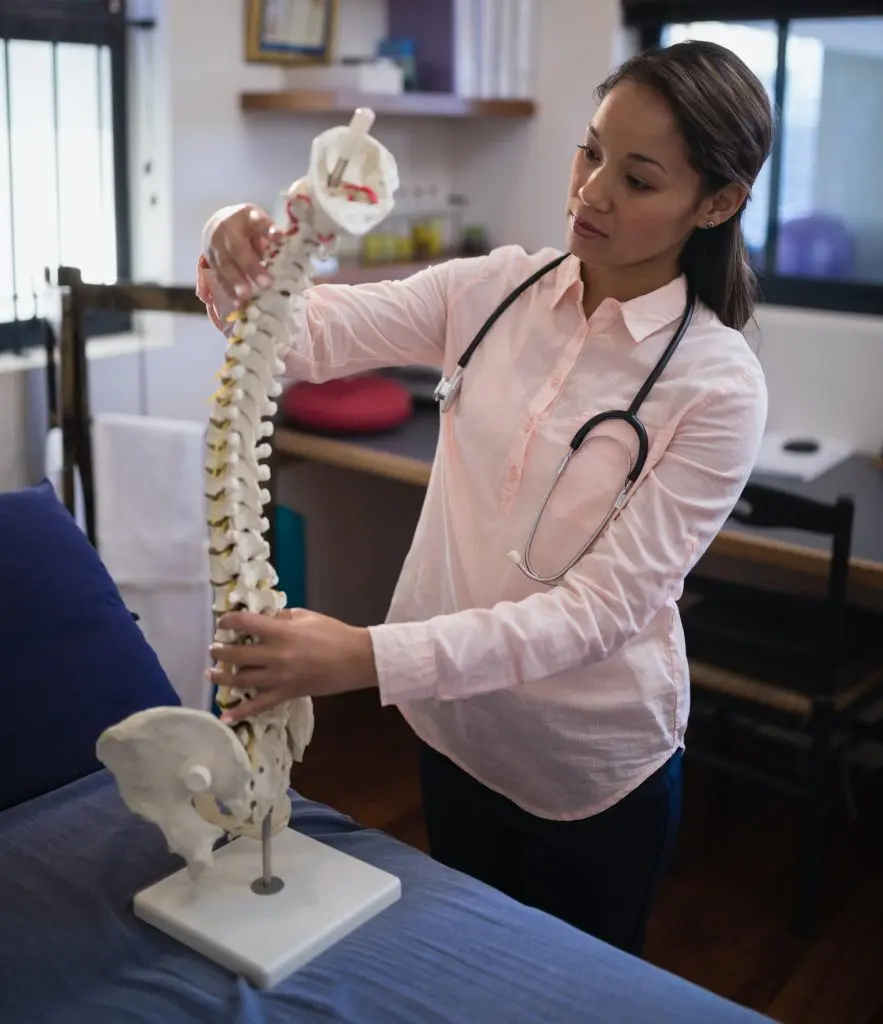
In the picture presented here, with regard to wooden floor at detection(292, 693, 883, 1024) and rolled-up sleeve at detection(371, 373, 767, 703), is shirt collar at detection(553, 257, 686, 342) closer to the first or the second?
rolled-up sleeve at detection(371, 373, 767, 703)

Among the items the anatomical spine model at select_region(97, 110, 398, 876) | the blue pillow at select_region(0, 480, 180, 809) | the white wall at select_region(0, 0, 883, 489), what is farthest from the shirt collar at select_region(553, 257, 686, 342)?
the white wall at select_region(0, 0, 883, 489)

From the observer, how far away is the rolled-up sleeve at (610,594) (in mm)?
1168

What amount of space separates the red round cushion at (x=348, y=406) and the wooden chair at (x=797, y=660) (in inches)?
31.3

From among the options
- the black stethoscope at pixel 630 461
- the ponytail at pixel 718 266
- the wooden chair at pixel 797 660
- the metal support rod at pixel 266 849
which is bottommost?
the wooden chair at pixel 797 660

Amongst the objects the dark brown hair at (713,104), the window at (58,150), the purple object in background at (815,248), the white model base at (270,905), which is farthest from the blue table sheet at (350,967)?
the purple object in background at (815,248)

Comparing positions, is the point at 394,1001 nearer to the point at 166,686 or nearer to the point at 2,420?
the point at 166,686

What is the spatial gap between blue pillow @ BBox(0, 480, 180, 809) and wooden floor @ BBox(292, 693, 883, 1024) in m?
1.14

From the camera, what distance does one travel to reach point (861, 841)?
2.73m

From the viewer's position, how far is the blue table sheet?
1.12 metres

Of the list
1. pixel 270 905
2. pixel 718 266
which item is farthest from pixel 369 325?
pixel 270 905

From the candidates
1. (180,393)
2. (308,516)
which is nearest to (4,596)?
(180,393)

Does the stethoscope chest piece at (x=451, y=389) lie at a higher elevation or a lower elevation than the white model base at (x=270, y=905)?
higher

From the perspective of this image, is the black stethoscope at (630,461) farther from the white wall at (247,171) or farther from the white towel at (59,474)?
the white wall at (247,171)

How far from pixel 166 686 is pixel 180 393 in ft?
4.13
